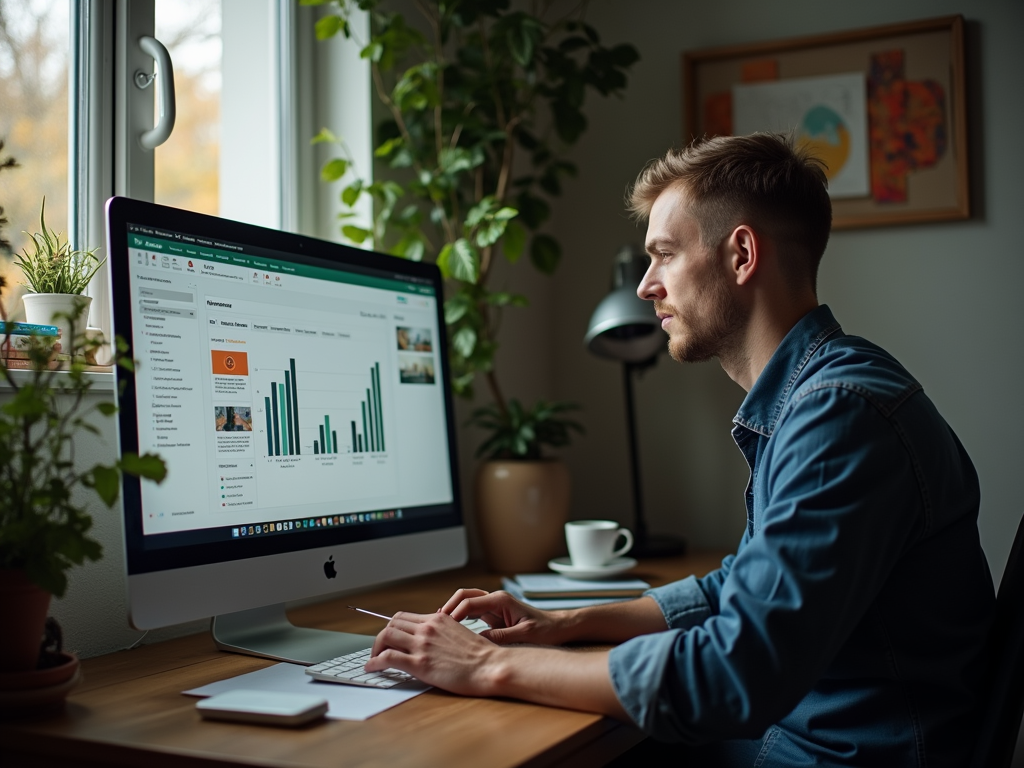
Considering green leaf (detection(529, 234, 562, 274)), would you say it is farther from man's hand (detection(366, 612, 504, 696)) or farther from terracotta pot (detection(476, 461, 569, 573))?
man's hand (detection(366, 612, 504, 696))

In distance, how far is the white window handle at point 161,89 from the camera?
4.78 feet

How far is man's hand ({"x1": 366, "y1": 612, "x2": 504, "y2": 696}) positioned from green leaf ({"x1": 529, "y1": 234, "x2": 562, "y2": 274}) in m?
1.12

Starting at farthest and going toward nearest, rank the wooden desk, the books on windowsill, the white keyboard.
Answer: the books on windowsill
the white keyboard
the wooden desk

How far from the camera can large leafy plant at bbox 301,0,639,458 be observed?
180 centimetres

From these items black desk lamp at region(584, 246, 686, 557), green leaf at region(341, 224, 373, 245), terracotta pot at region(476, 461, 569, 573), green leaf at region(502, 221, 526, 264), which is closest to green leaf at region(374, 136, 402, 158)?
green leaf at region(341, 224, 373, 245)

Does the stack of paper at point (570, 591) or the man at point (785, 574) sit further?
the stack of paper at point (570, 591)

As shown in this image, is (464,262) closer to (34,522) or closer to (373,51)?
(373,51)

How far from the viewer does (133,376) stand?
→ 1.03 m

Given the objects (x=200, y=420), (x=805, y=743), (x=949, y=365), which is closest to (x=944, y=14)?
(x=949, y=365)

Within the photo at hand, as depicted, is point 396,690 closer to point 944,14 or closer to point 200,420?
point 200,420

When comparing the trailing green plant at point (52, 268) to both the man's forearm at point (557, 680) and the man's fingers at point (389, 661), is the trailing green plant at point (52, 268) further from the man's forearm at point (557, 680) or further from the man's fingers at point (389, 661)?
the man's forearm at point (557, 680)

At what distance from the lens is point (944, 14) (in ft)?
6.99

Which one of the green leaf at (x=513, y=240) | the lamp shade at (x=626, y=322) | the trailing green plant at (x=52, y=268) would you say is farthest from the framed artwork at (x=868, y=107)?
the trailing green plant at (x=52, y=268)

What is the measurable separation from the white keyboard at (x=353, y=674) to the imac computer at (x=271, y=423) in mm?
56
